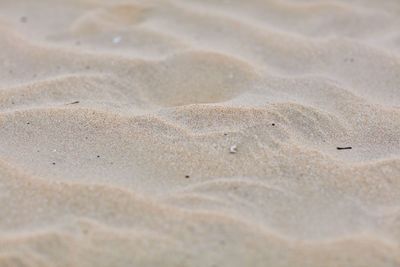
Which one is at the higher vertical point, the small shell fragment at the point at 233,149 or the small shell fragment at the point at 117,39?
the small shell fragment at the point at 117,39

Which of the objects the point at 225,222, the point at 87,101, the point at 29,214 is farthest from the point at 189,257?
the point at 87,101

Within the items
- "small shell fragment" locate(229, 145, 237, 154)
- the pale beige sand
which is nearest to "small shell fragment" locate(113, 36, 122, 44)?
the pale beige sand

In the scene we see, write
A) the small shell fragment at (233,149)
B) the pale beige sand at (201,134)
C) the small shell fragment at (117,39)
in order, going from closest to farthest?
the pale beige sand at (201,134) < the small shell fragment at (233,149) < the small shell fragment at (117,39)

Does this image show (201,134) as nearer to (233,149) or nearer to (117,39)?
(233,149)

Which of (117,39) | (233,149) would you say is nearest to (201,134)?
(233,149)

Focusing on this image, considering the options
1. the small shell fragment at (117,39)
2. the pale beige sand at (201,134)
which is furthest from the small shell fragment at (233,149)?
the small shell fragment at (117,39)

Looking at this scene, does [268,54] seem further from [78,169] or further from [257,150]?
[78,169]

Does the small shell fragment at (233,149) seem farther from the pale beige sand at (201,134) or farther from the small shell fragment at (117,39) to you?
the small shell fragment at (117,39)

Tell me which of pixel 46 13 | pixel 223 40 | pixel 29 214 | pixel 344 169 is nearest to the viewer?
pixel 29 214

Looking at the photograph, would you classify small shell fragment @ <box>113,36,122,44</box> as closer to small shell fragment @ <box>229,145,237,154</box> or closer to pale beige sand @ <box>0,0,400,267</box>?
pale beige sand @ <box>0,0,400,267</box>
